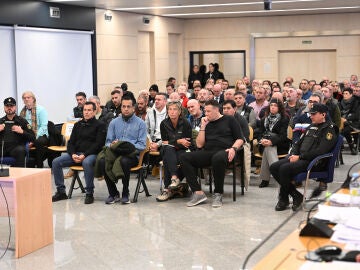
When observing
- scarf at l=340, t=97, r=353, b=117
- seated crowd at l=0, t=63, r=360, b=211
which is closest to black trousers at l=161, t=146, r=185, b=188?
seated crowd at l=0, t=63, r=360, b=211

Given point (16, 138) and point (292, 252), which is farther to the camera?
point (16, 138)

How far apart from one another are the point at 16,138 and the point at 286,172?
3.75 metres

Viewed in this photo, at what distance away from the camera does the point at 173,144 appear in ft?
24.7

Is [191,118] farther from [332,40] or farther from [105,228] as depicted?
[332,40]

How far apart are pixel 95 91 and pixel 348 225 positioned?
35.7 ft

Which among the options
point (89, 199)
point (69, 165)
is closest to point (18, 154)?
point (69, 165)

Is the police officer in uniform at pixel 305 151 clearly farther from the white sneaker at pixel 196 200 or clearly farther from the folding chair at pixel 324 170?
the white sneaker at pixel 196 200

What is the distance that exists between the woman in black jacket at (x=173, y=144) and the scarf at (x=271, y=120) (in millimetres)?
1134

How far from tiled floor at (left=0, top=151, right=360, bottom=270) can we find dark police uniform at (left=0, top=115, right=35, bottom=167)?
1001mm

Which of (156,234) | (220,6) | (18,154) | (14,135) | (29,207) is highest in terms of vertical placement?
(220,6)

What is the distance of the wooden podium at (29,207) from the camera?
5273 mm

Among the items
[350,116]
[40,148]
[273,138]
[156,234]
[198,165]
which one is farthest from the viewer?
[350,116]

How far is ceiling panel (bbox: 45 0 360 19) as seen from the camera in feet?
42.5

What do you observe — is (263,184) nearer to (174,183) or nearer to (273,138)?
(273,138)
